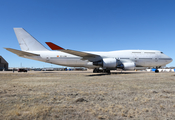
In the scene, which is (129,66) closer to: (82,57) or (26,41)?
(82,57)

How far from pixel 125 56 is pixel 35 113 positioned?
22.7 meters

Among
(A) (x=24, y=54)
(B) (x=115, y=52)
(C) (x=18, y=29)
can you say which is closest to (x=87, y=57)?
(B) (x=115, y=52)

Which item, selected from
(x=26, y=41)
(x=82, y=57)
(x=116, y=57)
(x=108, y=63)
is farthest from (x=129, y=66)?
(x=26, y=41)

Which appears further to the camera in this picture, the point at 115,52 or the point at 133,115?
the point at 115,52

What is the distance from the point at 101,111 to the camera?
3.96 meters

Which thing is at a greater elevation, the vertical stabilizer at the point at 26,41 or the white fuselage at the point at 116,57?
the vertical stabilizer at the point at 26,41

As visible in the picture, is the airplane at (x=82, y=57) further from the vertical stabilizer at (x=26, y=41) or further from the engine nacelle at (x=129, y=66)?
the engine nacelle at (x=129, y=66)

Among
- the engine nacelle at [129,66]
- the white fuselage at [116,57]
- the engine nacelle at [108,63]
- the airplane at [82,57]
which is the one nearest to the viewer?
the engine nacelle at [108,63]

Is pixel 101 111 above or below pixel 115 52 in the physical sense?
below

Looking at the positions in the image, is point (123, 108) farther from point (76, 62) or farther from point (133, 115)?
point (76, 62)

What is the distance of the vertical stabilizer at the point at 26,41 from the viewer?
25266 mm

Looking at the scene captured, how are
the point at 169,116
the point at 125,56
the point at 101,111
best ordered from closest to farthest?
the point at 169,116 < the point at 101,111 < the point at 125,56

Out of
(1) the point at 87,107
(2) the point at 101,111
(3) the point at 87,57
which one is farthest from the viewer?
(3) the point at 87,57

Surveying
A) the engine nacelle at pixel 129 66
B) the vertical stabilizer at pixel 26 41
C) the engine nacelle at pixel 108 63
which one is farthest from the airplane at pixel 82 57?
the engine nacelle at pixel 108 63
